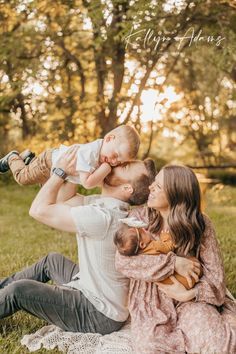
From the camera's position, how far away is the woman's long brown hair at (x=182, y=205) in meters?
3.47

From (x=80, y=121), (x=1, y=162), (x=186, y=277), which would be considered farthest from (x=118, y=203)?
(x=80, y=121)

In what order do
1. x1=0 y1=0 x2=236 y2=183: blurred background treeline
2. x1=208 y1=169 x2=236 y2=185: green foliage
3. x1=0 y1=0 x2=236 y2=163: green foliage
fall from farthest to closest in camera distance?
x1=208 y1=169 x2=236 y2=185: green foliage < x1=0 y1=0 x2=236 y2=163: green foliage < x1=0 y1=0 x2=236 y2=183: blurred background treeline

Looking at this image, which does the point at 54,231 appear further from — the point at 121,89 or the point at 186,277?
the point at 186,277

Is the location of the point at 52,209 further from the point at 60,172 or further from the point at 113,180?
the point at 113,180

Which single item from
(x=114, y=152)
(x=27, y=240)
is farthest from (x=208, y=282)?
(x=27, y=240)

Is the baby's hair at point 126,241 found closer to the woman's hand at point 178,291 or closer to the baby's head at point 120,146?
the woman's hand at point 178,291

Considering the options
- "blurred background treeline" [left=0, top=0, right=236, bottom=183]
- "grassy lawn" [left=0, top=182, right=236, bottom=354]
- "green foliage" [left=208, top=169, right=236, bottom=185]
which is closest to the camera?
"grassy lawn" [left=0, top=182, right=236, bottom=354]

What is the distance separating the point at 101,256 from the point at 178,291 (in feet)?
1.57

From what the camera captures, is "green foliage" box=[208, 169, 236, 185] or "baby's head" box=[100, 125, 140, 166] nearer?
"baby's head" box=[100, 125, 140, 166]

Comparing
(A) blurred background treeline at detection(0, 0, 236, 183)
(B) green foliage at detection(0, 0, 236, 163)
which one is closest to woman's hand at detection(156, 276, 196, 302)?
(A) blurred background treeline at detection(0, 0, 236, 183)

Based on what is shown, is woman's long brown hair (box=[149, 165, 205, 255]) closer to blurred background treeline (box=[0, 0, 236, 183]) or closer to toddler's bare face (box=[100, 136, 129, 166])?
toddler's bare face (box=[100, 136, 129, 166])

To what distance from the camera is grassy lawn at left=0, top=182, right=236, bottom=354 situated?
13.2ft

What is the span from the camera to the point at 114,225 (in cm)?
354

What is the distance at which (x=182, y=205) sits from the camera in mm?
3484
